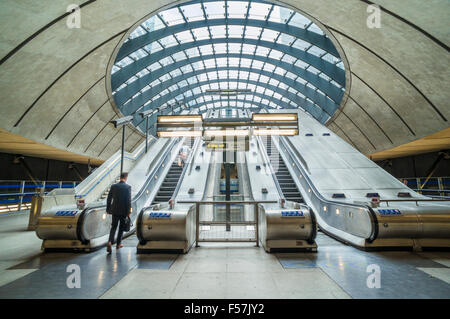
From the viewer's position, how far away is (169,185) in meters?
11.0

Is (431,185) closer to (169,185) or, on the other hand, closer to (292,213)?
(292,213)

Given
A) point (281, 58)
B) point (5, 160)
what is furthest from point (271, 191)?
point (281, 58)

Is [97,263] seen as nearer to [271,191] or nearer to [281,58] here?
[271,191]

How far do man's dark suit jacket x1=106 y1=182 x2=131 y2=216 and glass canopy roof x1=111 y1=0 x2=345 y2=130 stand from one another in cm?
903

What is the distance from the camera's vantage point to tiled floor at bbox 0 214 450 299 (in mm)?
2959

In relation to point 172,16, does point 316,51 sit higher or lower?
lower

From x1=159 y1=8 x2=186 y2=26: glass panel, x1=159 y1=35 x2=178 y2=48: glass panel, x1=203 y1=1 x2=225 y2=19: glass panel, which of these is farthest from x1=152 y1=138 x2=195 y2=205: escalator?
x1=203 y1=1 x2=225 y2=19: glass panel

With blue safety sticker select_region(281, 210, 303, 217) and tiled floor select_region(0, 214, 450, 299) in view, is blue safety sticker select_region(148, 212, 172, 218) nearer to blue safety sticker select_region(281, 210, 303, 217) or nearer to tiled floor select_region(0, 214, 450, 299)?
tiled floor select_region(0, 214, 450, 299)

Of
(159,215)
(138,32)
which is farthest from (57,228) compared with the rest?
(138,32)

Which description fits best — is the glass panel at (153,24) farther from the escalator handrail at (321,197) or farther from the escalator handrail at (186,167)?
the escalator handrail at (321,197)

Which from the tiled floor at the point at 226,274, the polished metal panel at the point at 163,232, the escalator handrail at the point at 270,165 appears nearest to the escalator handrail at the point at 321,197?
the tiled floor at the point at 226,274

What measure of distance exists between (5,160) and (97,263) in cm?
1674

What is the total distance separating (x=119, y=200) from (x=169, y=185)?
5899mm

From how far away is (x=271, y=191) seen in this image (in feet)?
32.1
